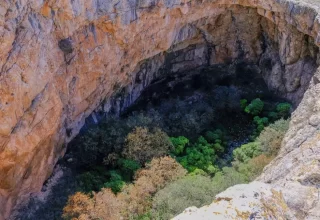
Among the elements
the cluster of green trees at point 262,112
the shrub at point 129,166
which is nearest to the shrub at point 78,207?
the shrub at point 129,166

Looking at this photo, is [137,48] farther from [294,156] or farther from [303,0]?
[294,156]

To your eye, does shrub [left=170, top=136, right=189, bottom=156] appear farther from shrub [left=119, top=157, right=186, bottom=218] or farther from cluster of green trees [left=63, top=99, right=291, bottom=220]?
shrub [left=119, top=157, right=186, bottom=218]


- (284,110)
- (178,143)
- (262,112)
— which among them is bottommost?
(178,143)

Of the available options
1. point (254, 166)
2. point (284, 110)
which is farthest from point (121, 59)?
point (284, 110)

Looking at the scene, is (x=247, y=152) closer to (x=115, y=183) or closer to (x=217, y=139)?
(x=217, y=139)

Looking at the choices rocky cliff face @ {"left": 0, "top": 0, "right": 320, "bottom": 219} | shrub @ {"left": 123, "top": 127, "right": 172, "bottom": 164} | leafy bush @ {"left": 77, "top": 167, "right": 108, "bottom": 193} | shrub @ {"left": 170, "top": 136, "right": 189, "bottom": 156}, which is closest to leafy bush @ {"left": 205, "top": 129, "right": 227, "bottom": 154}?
shrub @ {"left": 170, "top": 136, "right": 189, "bottom": 156}

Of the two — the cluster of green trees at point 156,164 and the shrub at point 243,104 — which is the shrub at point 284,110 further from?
the shrub at point 243,104
